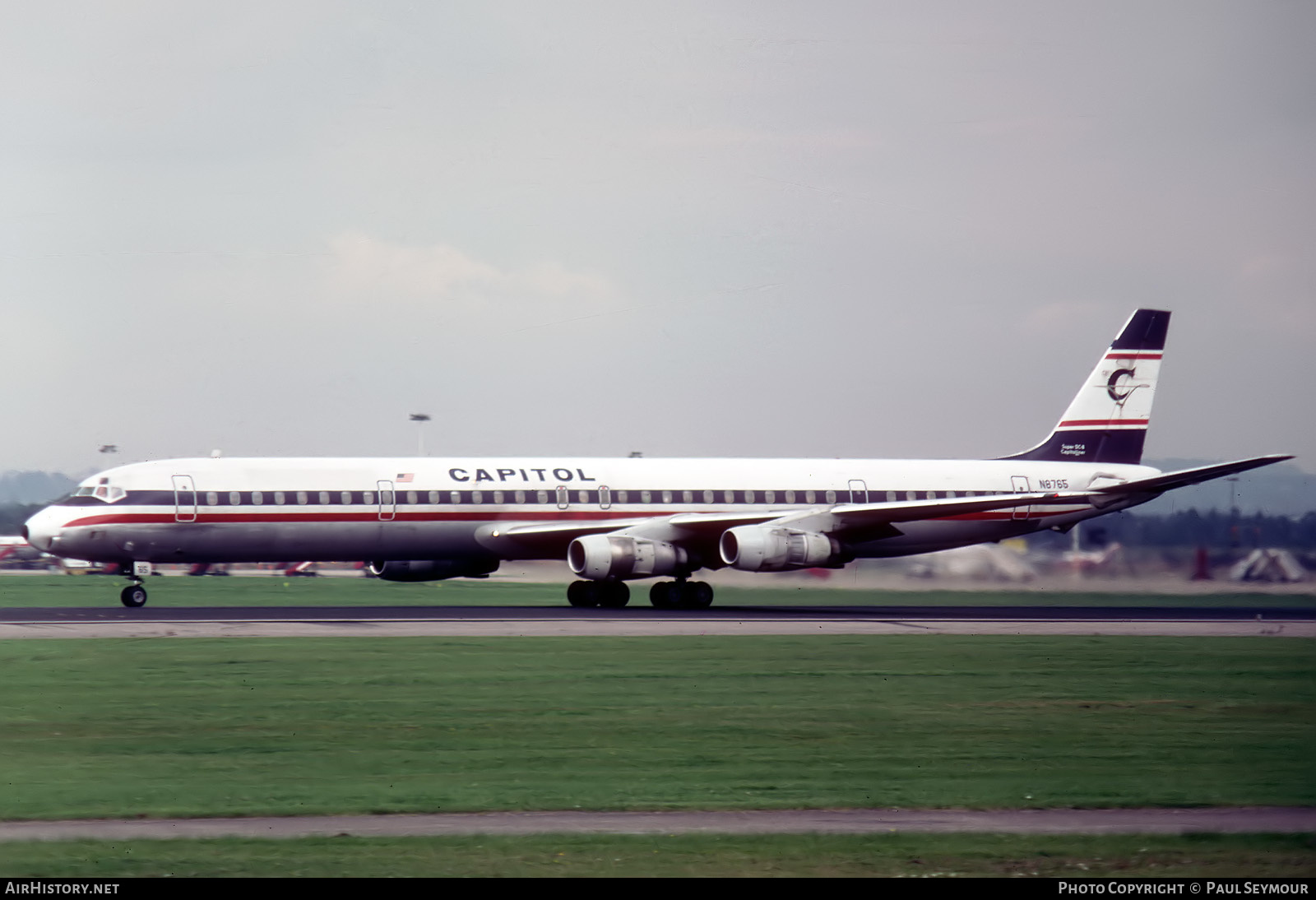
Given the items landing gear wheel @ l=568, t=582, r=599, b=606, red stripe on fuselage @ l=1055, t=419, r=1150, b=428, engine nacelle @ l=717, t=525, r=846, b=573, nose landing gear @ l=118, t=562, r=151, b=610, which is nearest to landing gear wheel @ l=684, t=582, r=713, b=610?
engine nacelle @ l=717, t=525, r=846, b=573

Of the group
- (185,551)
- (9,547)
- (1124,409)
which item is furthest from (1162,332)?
Result: (9,547)

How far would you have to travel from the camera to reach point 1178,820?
543 inches

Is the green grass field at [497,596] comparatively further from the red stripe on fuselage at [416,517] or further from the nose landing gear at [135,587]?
the nose landing gear at [135,587]

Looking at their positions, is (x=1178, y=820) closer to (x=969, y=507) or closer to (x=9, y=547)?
(x=969, y=507)

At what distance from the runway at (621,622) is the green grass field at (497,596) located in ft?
10.9

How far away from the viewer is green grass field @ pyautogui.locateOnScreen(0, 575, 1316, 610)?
47875 mm

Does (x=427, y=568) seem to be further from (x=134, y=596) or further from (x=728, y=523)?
(x=728, y=523)

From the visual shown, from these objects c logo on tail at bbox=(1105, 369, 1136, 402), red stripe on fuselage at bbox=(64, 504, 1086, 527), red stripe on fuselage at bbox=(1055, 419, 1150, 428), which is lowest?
red stripe on fuselage at bbox=(64, 504, 1086, 527)

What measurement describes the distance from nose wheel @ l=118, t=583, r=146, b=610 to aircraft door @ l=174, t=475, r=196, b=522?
2.02 m

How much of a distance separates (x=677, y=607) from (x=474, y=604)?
6017 mm

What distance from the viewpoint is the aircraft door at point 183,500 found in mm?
42062

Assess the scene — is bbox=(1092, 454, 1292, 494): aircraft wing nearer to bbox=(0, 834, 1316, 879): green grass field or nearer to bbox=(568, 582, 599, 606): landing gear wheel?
bbox=(568, 582, 599, 606): landing gear wheel

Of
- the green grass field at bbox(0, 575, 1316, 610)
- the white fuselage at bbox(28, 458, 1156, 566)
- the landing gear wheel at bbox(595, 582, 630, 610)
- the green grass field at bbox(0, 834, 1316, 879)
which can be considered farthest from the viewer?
the green grass field at bbox(0, 575, 1316, 610)

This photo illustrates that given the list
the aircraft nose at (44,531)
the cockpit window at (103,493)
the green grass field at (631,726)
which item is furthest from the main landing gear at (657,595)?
the green grass field at (631,726)
